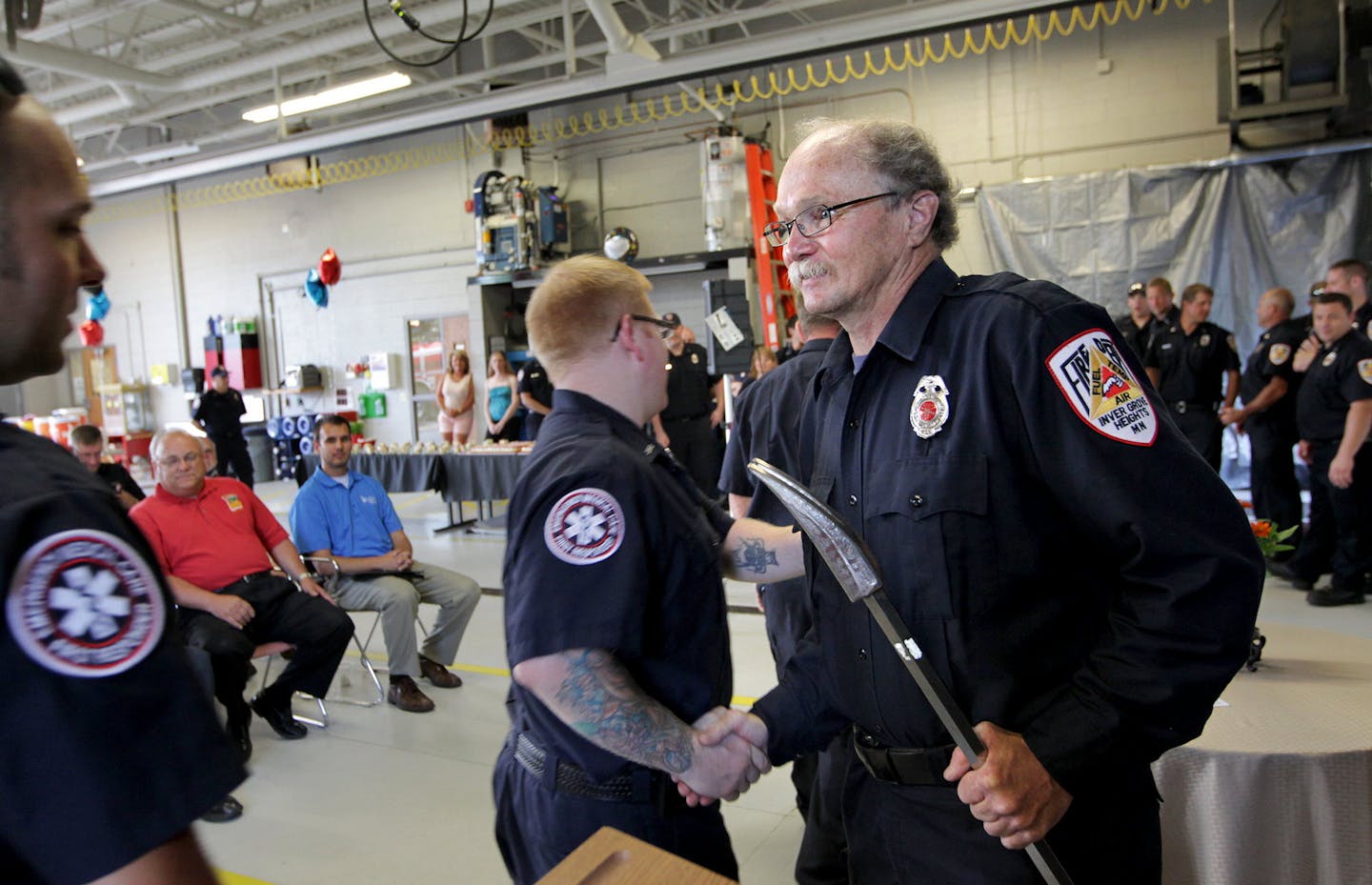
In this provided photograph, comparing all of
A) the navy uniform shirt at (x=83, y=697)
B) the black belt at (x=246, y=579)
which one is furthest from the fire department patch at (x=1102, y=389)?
the black belt at (x=246, y=579)

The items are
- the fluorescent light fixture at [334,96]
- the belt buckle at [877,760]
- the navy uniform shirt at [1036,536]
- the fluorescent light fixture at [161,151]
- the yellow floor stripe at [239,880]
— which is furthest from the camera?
the fluorescent light fixture at [161,151]

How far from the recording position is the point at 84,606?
645 mm

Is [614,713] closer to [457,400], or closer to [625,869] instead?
[625,869]

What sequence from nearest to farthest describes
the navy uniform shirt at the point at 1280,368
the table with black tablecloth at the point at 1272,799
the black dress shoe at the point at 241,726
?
the table with black tablecloth at the point at 1272,799, the black dress shoe at the point at 241,726, the navy uniform shirt at the point at 1280,368

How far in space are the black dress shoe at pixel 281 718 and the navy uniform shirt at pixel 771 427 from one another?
2.61 metres

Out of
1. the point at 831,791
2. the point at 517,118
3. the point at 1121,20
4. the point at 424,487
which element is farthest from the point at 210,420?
the point at 1121,20

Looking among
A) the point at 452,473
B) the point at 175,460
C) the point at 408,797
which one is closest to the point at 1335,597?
the point at 408,797

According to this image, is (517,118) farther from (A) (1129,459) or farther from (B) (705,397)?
(A) (1129,459)

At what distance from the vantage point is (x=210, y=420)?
11.3 metres

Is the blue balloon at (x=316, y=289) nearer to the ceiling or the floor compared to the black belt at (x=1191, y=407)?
nearer to the ceiling

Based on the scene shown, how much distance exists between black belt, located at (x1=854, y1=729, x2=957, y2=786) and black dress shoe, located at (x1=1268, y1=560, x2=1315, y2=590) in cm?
568

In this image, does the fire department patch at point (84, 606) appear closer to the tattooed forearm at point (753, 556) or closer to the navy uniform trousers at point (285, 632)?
the tattooed forearm at point (753, 556)

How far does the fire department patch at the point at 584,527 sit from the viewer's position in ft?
5.01

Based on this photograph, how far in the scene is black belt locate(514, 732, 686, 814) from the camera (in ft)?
5.33
